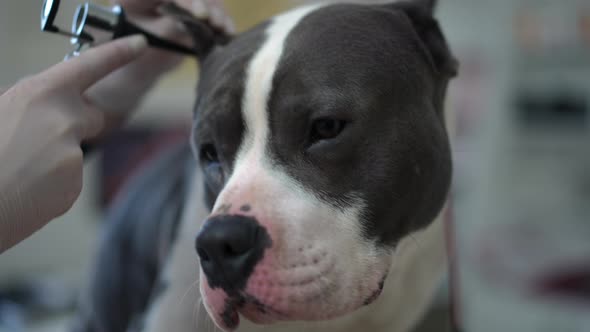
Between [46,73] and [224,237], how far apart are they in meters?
0.30

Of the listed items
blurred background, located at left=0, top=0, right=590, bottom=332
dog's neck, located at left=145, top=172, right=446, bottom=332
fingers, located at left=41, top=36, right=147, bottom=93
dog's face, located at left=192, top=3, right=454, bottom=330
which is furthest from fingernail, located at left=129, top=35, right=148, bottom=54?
blurred background, located at left=0, top=0, right=590, bottom=332

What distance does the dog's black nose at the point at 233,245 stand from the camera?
604mm

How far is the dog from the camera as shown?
62 centimetres

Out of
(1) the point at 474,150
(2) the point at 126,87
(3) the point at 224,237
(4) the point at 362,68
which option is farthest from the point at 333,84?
A: (1) the point at 474,150

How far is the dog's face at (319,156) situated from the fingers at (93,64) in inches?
4.5

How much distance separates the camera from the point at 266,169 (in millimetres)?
679

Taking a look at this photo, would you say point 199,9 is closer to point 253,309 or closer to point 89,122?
point 89,122

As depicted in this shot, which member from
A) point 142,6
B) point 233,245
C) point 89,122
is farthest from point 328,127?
point 142,6

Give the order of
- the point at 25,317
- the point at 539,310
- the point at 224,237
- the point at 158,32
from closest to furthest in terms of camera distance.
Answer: the point at 224,237, the point at 158,32, the point at 25,317, the point at 539,310

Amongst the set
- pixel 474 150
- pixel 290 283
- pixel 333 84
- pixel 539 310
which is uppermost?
pixel 333 84

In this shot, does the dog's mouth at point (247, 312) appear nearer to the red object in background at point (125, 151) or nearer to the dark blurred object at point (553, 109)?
the red object in background at point (125, 151)

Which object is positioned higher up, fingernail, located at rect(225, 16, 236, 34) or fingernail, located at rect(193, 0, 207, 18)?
fingernail, located at rect(193, 0, 207, 18)

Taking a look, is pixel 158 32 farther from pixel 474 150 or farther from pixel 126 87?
pixel 474 150

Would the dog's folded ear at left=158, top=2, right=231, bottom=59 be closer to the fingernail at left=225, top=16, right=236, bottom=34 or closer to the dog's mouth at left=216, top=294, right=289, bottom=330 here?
the fingernail at left=225, top=16, right=236, bottom=34
